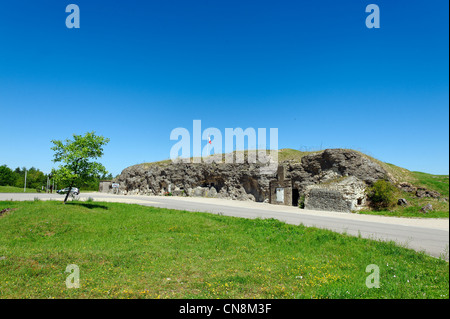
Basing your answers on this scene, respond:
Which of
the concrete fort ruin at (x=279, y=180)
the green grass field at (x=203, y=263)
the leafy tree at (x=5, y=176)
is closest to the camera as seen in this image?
the green grass field at (x=203, y=263)

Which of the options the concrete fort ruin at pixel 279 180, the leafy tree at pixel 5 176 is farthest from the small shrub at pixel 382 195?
the leafy tree at pixel 5 176

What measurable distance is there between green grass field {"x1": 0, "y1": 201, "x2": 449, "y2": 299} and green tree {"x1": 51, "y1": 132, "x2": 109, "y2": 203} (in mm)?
6381

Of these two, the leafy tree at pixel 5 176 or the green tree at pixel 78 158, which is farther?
the leafy tree at pixel 5 176

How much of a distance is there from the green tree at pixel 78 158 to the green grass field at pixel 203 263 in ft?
20.9

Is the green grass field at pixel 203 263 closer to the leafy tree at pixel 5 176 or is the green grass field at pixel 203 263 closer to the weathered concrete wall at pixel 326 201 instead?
the weathered concrete wall at pixel 326 201

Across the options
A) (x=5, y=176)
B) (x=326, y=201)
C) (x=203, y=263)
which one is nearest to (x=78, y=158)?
(x=203, y=263)

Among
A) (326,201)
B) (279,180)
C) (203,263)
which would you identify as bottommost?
(203,263)

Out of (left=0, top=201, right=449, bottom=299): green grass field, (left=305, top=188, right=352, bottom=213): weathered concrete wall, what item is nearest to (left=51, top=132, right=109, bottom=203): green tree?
(left=0, top=201, right=449, bottom=299): green grass field

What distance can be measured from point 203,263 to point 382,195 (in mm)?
24819

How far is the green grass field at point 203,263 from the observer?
6727 mm

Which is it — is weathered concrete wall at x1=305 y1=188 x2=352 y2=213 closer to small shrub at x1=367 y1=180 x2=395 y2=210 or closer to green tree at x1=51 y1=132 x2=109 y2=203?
small shrub at x1=367 y1=180 x2=395 y2=210

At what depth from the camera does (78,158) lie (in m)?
22.1

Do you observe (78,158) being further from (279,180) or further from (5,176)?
(5,176)
